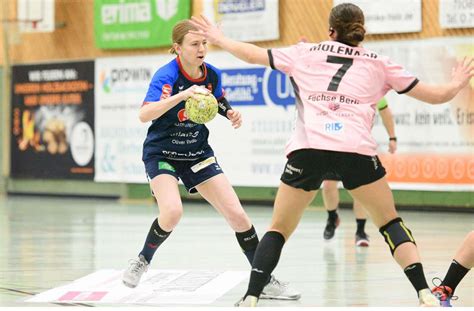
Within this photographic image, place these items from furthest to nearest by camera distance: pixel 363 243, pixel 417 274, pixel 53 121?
pixel 53 121 → pixel 363 243 → pixel 417 274

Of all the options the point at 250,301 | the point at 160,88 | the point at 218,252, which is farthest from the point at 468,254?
the point at 218,252

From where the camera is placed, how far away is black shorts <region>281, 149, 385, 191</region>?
6.52 meters

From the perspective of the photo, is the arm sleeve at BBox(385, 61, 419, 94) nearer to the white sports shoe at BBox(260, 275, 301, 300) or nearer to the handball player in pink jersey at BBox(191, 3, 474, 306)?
the handball player in pink jersey at BBox(191, 3, 474, 306)

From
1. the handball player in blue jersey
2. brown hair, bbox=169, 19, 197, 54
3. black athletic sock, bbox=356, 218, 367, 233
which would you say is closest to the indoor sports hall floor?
black athletic sock, bbox=356, 218, 367, 233

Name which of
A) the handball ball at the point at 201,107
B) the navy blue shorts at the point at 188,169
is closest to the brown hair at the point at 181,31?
the handball ball at the point at 201,107

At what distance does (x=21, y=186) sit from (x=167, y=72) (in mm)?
17138

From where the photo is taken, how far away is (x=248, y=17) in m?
19.4

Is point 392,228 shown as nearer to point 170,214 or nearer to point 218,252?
point 170,214

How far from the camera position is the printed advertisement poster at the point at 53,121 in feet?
74.5

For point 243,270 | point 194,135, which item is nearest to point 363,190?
point 194,135

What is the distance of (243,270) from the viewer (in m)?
9.85

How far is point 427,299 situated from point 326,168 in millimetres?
1043

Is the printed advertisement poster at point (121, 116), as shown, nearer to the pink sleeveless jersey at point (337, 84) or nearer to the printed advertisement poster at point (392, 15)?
the printed advertisement poster at point (392, 15)

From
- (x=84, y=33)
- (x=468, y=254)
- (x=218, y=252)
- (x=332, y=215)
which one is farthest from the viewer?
(x=84, y=33)
